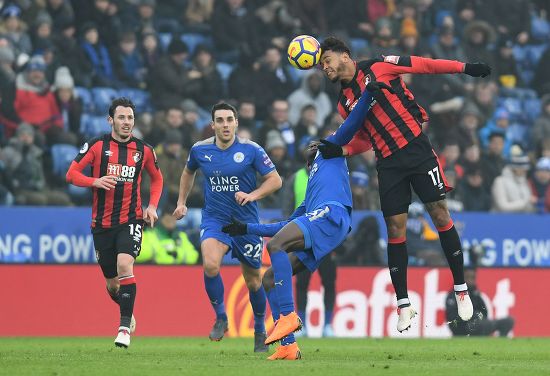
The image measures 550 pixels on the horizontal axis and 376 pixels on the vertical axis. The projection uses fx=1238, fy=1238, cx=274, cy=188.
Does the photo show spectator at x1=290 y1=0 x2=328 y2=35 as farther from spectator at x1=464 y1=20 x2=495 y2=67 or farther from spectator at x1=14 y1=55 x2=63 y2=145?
spectator at x1=14 y1=55 x2=63 y2=145

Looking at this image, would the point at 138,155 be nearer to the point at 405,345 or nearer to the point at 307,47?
the point at 307,47

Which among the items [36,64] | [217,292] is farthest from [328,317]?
[36,64]

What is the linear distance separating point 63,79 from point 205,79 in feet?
8.93

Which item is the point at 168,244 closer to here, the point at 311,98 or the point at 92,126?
the point at 92,126

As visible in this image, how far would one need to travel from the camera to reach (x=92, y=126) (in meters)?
19.0

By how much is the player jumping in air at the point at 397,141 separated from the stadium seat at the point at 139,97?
28.9 ft

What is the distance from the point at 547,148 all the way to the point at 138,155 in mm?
11077

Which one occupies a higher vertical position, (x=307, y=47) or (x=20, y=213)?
(x=307, y=47)

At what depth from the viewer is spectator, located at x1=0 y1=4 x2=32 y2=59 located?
19.1m

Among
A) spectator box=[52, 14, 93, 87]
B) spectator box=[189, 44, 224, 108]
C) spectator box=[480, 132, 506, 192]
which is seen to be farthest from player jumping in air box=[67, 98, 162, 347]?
spectator box=[480, 132, 506, 192]

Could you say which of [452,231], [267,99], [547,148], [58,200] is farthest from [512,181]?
[452,231]

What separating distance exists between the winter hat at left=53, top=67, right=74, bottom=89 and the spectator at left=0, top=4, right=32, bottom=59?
1.94 feet

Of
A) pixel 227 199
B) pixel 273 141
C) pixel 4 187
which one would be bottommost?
pixel 227 199

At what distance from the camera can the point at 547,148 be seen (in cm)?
2211
